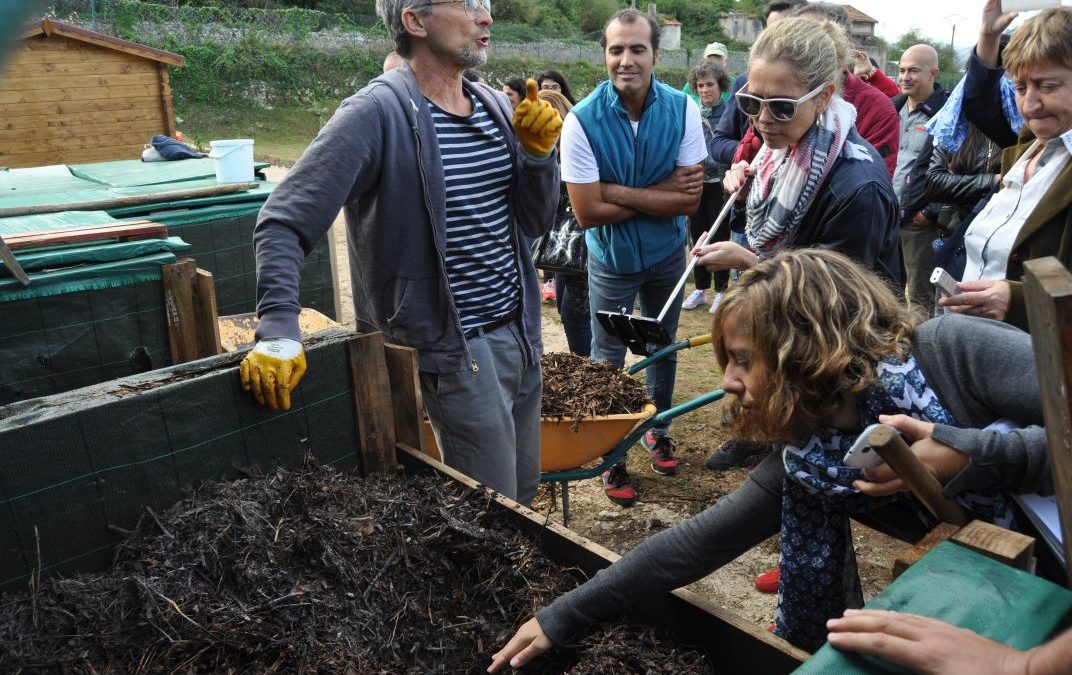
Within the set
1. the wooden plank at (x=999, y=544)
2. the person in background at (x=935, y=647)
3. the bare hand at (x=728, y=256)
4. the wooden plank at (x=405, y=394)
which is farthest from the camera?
the bare hand at (x=728, y=256)

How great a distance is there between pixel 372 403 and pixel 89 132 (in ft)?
31.9

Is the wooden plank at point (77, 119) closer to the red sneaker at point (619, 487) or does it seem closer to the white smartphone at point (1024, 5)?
the red sneaker at point (619, 487)

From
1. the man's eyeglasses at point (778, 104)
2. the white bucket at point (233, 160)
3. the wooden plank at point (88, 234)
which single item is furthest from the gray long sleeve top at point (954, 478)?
the white bucket at point (233, 160)

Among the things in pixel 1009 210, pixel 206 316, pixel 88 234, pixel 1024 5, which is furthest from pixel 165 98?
pixel 1009 210

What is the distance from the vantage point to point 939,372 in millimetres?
1621

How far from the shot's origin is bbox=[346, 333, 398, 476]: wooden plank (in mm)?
2172

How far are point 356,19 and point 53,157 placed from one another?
2686cm

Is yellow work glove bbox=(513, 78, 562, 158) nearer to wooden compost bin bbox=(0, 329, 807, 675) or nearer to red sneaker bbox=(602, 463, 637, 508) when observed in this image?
wooden compost bin bbox=(0, 329, 807, 675)

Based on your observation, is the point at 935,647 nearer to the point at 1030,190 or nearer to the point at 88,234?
the point at 1030,190

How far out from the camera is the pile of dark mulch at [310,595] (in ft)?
4.98

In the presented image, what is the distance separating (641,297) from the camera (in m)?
4.29

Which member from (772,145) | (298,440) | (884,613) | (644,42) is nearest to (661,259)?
(644,42)

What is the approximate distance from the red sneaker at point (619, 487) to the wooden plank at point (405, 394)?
1.99m

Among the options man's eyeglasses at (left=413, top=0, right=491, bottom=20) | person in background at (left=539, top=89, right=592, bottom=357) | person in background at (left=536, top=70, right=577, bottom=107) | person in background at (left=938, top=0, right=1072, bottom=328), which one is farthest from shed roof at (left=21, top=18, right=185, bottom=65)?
person in background at (left=938, top=0, right=1072, bottom=328)
